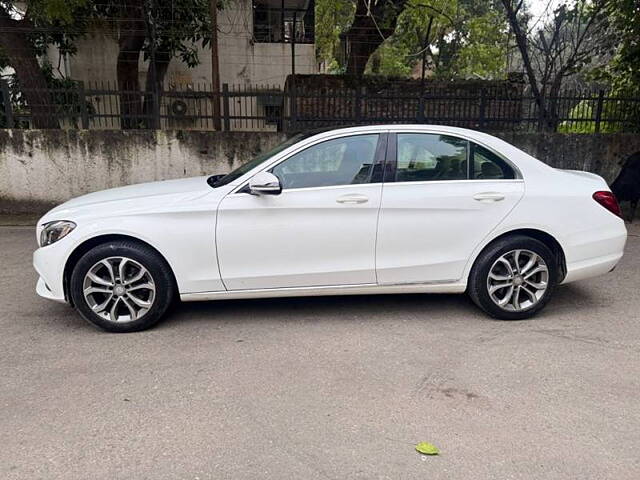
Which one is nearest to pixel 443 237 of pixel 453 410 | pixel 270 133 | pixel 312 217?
pixel 312 217

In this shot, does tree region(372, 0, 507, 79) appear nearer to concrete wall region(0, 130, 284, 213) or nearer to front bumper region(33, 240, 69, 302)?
concrete wall region(0, 130, 284, 213)

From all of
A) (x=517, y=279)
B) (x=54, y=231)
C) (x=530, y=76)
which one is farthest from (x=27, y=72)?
(x=530, y=76)

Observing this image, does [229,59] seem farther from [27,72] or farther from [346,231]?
[346,231]

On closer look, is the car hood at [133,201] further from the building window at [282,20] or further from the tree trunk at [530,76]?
the building window at [282,20]

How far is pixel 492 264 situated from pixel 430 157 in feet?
3.38

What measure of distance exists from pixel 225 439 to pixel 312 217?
1856 mm

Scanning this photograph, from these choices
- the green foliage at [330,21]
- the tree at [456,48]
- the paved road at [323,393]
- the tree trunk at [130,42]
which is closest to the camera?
the paved road at [323,393]

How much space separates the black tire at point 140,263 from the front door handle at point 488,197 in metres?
2.57

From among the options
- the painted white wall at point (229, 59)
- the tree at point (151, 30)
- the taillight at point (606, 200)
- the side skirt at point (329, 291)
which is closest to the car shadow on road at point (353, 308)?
the side skirt at point (329, 291)

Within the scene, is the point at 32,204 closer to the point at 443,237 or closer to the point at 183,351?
the point at 183,351

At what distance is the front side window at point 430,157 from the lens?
14.0 feet

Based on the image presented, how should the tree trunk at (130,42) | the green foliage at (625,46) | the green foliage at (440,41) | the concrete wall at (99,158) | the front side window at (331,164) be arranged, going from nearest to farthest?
the front side window at (331,164), the concrete wall at (99,158), the green foliage at (625,46), the tree trunk at (130,42), the green foliage at (440,41)

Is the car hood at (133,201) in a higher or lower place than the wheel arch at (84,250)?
higher

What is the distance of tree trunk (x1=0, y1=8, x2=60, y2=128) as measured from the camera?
8.51 metres
